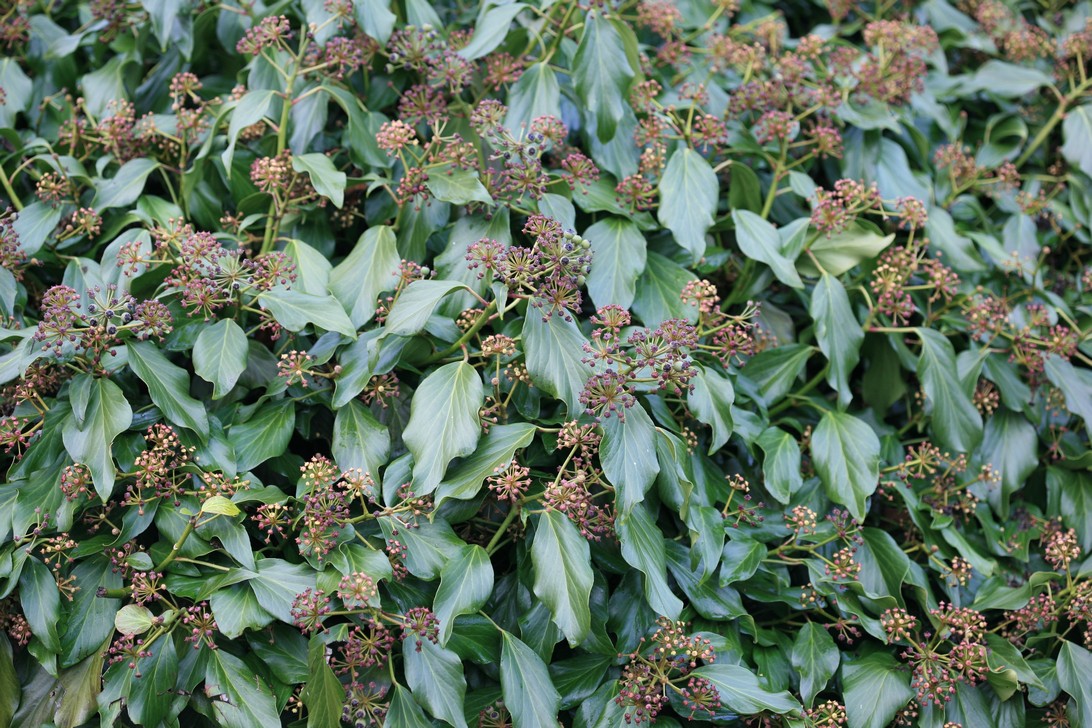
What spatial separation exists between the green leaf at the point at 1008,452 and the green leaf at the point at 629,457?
1229 mm

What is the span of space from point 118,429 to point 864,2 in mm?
3062

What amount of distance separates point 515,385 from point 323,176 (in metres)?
0.73

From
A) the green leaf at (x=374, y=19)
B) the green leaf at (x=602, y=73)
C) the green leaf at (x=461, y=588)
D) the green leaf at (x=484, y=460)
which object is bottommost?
the green leaf at (x=461, y=588)

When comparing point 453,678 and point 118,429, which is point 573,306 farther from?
point 118,429

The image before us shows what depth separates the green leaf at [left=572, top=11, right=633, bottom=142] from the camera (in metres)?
2.44

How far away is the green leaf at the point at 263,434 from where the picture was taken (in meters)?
2.11

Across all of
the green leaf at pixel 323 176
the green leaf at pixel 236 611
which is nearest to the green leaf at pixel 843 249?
the green leaf at pixel 323 176

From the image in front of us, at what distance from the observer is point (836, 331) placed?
2502 mm

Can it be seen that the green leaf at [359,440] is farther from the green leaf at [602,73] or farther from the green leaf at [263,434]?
the green leaf at [602,73]

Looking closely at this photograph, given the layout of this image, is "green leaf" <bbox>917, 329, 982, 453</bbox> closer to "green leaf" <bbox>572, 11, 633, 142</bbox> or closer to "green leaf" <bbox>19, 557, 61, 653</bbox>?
"green leaf" <bbox>572, 11, 633, 142</bbox>

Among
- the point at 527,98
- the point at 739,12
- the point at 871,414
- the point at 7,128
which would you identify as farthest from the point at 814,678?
the point at 7,128

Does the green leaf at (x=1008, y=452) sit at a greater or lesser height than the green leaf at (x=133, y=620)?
lesser

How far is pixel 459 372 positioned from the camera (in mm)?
2031

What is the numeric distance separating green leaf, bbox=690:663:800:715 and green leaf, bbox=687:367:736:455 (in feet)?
1.60
